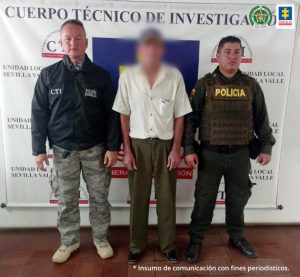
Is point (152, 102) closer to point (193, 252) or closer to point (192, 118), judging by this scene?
point (192, 118)

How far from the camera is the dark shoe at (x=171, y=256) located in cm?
198

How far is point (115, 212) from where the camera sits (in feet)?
7.83

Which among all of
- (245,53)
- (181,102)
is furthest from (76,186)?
(245,53)

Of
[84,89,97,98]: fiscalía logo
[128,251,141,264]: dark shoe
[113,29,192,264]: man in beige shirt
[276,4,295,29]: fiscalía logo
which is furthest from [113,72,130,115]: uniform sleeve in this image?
[276,4,295,29]: fiscalía logo

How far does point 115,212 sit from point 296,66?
5.41 feet

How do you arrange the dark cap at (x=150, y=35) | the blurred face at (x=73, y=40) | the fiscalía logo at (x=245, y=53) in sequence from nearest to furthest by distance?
1. the blurred face at (x=73, y=40)
2. the dark cap at (x=150, y=35)
3. the fiscalía logo at (x=245, y=53)

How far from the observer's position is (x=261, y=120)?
193 centimetres

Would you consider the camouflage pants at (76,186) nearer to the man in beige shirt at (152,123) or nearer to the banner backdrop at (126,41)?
the man in beige shirt at (152,123)

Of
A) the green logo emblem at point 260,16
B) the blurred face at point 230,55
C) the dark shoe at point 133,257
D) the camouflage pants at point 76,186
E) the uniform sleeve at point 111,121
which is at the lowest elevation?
the dark shoe at point 133,257

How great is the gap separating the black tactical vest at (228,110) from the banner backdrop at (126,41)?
0.32 m

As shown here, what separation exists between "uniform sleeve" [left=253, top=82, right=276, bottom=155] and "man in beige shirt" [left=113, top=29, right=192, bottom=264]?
1.41ft

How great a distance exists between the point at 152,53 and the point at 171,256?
1.24 m

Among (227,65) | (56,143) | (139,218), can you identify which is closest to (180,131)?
(227,65)

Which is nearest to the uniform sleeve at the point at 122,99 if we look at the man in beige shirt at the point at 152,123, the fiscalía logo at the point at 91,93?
the man in beige shirt at the point at 152,123
